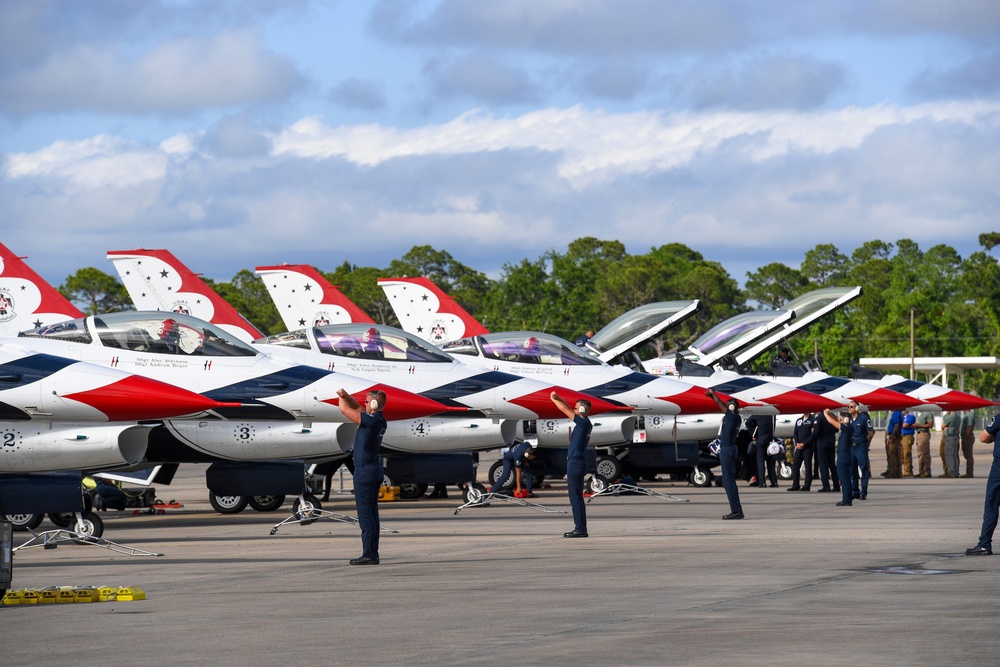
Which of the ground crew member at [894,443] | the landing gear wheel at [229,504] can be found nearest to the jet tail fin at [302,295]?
the landing gear wheel at [229,504]

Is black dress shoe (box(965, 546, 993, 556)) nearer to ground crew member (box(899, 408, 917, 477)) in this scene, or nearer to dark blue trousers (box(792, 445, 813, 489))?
dark blue trousers (box(792, 445, 813, 489))

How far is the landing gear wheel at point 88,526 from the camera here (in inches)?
642

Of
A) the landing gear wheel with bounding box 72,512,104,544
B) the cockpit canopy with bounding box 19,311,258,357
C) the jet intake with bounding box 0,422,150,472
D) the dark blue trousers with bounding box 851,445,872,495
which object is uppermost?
the cockpit canopy with bounding box 19,311,258,357

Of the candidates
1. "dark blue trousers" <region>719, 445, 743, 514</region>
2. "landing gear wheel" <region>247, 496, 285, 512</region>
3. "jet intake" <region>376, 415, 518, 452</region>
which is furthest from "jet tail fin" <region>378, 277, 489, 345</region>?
"dark blue trousers" <region>719, 445, 743, 514</region>

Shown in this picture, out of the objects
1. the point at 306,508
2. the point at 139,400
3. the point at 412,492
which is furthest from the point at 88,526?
the point at 412,492

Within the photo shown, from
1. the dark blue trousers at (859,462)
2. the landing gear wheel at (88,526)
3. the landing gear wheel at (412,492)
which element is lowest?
the landing gear wheel at (88,526)

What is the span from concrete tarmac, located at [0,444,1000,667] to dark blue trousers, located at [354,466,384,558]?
39 centimetres

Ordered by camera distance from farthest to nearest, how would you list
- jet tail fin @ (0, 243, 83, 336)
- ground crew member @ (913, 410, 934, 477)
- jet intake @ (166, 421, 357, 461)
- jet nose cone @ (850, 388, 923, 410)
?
ground crew member @ (913, 410, 934, 477) < jet nose cone @ (850, 388, 923, 410) < jet tail fin @ (0, 243, 83, 336) < jet intake @ (166, 421, 357, 461)

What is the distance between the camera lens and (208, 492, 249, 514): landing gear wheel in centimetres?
2098

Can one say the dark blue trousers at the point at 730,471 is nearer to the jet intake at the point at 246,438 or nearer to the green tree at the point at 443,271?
the jet intake at the point at 246,438

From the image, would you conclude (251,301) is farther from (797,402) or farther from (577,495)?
(577,495)

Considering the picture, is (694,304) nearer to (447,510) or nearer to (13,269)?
(447,510)

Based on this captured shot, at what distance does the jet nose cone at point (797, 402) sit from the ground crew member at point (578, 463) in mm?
12436

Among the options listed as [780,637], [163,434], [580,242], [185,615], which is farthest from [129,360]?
[580,242]
